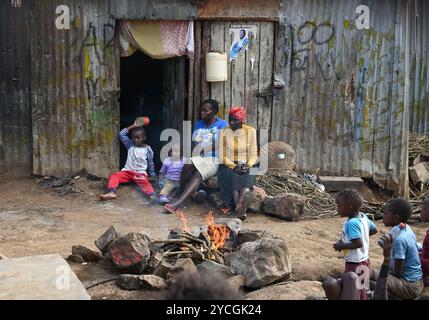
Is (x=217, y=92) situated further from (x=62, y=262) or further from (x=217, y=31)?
(x=62, y=262)

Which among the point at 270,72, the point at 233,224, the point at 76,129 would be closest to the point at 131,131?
the point at 76,129

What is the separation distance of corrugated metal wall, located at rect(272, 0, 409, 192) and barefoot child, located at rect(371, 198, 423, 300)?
4.66 metres

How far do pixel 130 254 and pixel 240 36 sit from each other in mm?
4567

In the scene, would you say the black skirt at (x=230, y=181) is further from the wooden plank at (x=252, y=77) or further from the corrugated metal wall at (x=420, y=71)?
the corrugated metal wall at (x=420, y=71)

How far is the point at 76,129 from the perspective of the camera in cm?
971

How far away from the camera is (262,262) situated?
5.95 meters

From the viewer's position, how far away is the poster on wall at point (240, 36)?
9727 mm

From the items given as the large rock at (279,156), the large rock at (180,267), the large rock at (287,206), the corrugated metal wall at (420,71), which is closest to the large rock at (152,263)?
the large rock at (180,267)

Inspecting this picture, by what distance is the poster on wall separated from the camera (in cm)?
973

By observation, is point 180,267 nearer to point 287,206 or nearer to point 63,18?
point 287,206

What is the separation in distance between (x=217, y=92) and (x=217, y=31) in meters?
0.85

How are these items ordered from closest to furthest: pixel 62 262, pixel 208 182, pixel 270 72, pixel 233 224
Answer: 1. pixel 62 262
2. pixel 233 224
3. pixel 208 182
4. pixel 270 72

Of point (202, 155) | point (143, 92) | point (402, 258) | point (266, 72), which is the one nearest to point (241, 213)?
point (202, 155)
